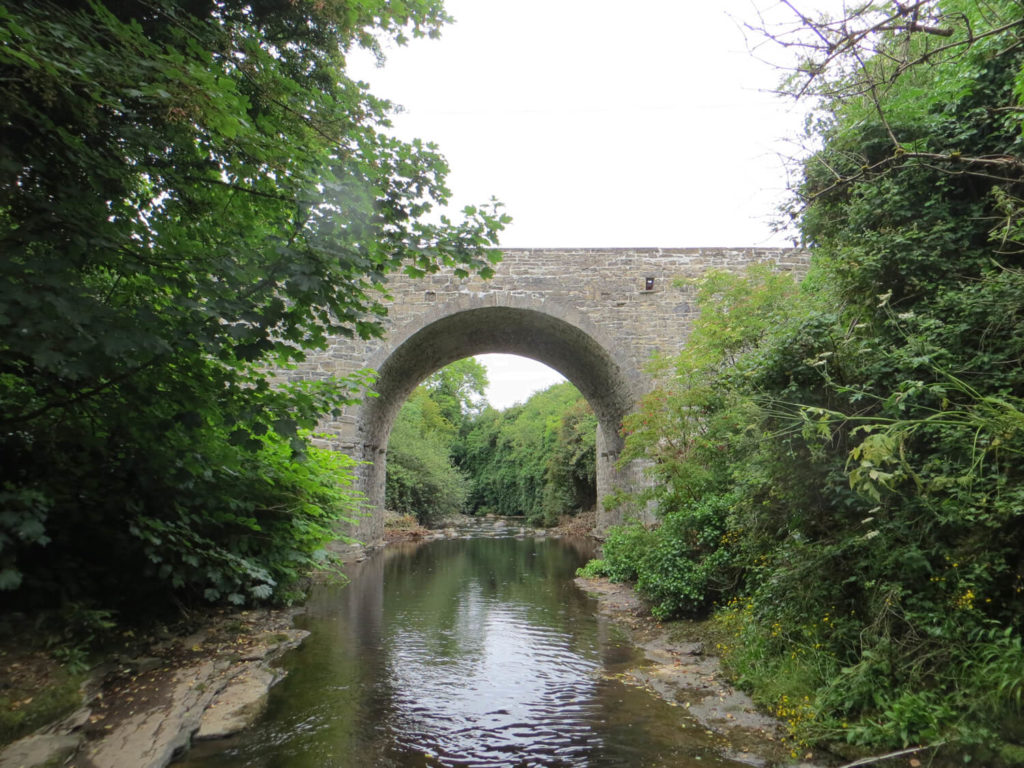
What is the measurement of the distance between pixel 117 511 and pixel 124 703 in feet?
4.12

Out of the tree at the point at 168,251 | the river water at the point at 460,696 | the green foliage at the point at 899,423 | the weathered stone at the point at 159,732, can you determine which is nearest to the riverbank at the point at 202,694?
the weathered stone at the point at 159,732

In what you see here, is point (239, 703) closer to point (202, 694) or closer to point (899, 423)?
point (202, 694)

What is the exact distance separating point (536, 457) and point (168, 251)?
2765 centimetres

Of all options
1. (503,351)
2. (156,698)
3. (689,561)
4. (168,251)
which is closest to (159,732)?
(156,698)

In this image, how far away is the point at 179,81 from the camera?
9.68 ft

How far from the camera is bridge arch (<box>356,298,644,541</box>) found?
11.9m

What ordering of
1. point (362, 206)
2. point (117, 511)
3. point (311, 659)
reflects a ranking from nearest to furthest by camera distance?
point (362, 206) → point (117, 511) → point (311, 659)

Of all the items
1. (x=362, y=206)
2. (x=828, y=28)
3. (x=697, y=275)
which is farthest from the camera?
(x=697, y=275)

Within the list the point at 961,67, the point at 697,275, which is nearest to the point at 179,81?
the point at 961,67

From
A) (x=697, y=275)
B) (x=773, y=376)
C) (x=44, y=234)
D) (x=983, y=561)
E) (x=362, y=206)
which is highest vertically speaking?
(x=697, y=275)

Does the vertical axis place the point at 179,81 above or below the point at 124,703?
above

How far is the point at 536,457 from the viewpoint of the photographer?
30656 mm

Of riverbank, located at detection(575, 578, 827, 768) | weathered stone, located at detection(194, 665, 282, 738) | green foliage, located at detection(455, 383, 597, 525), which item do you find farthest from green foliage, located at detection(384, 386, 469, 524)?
weathered stone, located at detection(194, 665, 282, 738)

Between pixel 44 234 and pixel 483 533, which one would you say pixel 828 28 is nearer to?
pixel 44 234
